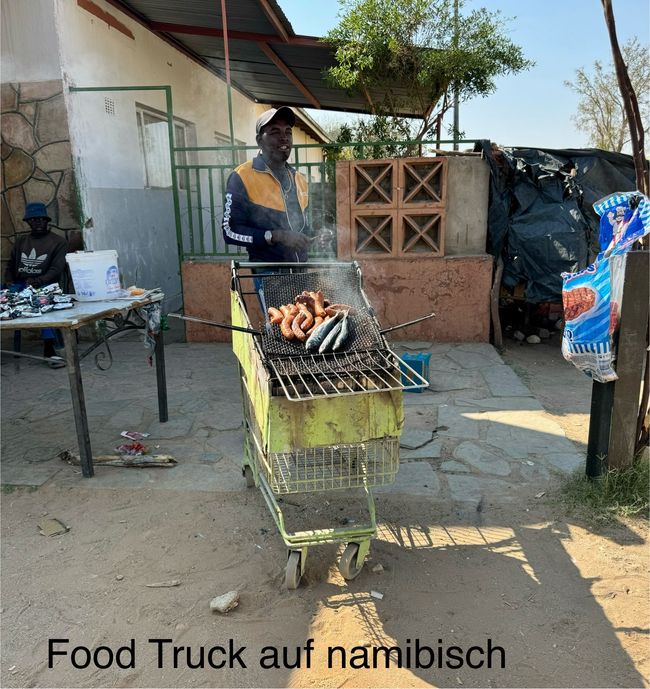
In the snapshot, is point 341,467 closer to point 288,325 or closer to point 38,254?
point 288,325

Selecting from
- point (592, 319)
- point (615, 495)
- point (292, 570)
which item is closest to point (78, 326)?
point (292, 570)

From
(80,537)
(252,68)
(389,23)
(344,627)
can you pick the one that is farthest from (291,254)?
(252,68)

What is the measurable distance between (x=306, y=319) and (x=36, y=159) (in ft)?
18.7

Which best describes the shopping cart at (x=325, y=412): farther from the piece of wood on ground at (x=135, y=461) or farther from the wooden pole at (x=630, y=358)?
the wooden pole at (x=630, y=358)

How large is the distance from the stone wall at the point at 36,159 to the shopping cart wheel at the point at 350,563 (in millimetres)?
5718

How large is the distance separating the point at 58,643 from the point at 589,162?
24.1ft

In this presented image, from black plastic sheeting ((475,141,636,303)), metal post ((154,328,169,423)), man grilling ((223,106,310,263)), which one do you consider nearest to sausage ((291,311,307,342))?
man grilling ((223,106,310,263))

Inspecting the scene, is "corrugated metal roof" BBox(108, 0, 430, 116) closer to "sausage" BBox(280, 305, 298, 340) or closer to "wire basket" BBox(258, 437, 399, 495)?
"sausage" BBox(280, 305, 298, 340)

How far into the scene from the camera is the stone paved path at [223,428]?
12.3 ft

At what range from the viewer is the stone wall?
6.58m

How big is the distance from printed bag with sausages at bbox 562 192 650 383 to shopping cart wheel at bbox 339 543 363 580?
5.77ft

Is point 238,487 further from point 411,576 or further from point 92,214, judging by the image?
point 92,214

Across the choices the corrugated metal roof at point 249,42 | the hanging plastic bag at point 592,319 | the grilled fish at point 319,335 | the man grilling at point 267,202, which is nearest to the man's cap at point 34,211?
the man grilling at point 267,202

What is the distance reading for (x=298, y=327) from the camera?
276 centimetres
